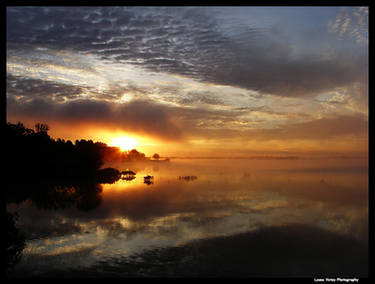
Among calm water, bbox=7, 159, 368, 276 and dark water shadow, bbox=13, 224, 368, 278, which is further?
calm water, bbox=7, 159, 368, 276

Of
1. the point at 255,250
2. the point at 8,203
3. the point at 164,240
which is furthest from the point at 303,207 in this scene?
the point at 8,203

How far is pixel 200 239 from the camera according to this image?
2731cm

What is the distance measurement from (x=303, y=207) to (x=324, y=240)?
16199 millimetres

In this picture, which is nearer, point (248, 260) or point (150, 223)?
point (248, 260)

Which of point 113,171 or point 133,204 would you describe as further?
point 113,171

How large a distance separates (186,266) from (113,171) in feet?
297

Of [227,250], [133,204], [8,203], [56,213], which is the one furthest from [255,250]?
[8,203]

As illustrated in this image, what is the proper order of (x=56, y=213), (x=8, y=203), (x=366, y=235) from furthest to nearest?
(x=8, y=203)
(x=56, y=213)
(x=366, y=235)

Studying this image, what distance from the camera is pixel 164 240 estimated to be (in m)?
26.8

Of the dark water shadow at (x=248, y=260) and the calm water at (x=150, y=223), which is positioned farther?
the calm water at (x=150, y=223)
